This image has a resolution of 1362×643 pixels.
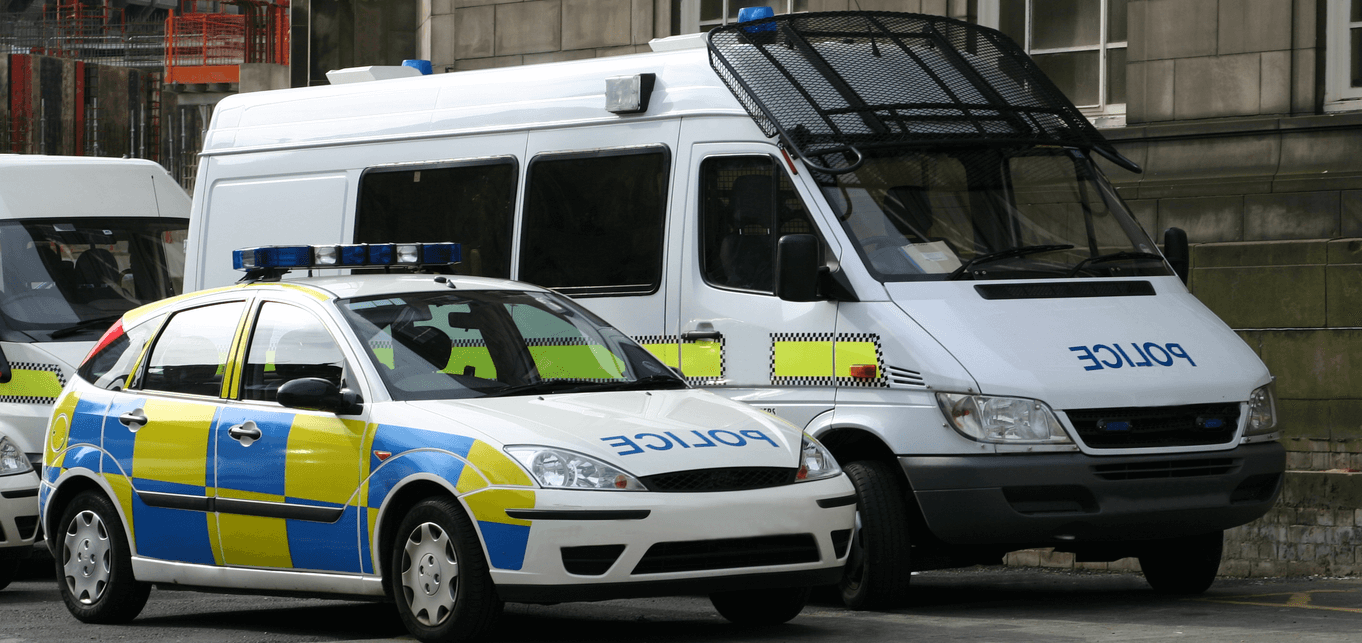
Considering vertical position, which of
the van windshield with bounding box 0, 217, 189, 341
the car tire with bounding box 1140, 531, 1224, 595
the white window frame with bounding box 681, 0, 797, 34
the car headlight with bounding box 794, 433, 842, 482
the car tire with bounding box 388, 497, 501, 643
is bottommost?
the car tire with bounding box 1140, 531, 1224, 595

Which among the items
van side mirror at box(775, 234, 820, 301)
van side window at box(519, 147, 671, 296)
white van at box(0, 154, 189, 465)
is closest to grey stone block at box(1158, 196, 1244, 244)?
van side window at box(519, 147, 671, 296)

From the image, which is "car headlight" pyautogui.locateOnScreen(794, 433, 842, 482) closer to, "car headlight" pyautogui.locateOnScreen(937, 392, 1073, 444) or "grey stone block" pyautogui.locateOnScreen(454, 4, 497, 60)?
"car headlight" pyautogui.locateOnScreen(937, 392, 1073, 444)

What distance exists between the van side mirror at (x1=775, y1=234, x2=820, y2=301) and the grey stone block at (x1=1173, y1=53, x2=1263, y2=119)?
6050mm

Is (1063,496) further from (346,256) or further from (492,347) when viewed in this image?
(346,256)

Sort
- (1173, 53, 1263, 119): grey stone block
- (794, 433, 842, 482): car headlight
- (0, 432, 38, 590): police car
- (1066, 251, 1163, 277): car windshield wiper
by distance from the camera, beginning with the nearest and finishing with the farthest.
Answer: (794, 433, 842, 482): car headlight
(1066, 251, 1163, 277): car windshield wiper
(0, 432, 38, 590): police car
(1173, 53, 1263, 119): grey stone block

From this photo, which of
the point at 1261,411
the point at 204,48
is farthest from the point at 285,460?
the point at 204,48

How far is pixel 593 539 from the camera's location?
6.78m

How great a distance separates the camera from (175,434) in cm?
823

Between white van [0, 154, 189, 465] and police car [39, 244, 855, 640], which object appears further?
white van [0, 154, 189, 465]

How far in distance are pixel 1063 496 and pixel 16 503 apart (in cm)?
538

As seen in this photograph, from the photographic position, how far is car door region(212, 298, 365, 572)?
7.48 metres

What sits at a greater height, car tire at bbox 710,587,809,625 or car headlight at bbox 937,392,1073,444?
car headlight at bbox 937,392,1073,444

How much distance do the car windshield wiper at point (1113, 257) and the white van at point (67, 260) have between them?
5.56m

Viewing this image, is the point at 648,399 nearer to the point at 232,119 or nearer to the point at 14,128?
the point at 232,119
